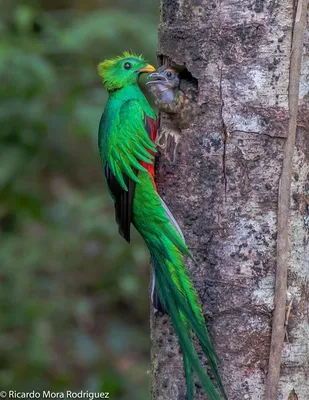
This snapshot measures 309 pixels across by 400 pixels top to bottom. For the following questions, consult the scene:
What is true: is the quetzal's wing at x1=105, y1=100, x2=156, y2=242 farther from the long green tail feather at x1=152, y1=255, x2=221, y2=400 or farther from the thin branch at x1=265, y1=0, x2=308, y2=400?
the thin branch at x1=265, y1=0, x2=308, y2=400

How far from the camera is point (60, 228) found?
4703 mm

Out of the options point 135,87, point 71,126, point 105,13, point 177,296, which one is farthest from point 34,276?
point 177,296

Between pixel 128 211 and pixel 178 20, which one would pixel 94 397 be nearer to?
pixel 128 211

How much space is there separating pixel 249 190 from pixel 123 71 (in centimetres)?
107

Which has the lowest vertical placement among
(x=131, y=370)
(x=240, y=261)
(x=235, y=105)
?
(x=131, y=370)

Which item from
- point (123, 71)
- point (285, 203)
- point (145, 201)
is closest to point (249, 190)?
point (285, 203)

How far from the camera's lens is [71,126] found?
4.20 metres

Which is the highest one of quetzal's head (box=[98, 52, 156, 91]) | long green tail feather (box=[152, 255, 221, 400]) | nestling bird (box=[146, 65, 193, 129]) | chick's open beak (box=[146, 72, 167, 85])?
quetzal's head (box=[98, 52, 156, 91])

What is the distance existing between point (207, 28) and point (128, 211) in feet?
2.18

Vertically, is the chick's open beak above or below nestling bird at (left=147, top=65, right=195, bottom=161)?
Result: above

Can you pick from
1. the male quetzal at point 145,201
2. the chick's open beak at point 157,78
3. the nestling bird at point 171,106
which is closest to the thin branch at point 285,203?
the male quetzal at point 145,201

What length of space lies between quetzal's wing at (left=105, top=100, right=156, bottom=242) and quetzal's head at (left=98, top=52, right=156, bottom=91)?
21 cm

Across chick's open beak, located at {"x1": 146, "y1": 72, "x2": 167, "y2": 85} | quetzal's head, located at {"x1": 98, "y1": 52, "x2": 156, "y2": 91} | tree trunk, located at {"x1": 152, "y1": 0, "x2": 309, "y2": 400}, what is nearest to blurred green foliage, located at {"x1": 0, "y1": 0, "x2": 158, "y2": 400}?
quetzal's head, located at {"x1": 98, "y1": 52, "x2": 156, "y2": 91}

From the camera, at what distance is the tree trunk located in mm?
2135
